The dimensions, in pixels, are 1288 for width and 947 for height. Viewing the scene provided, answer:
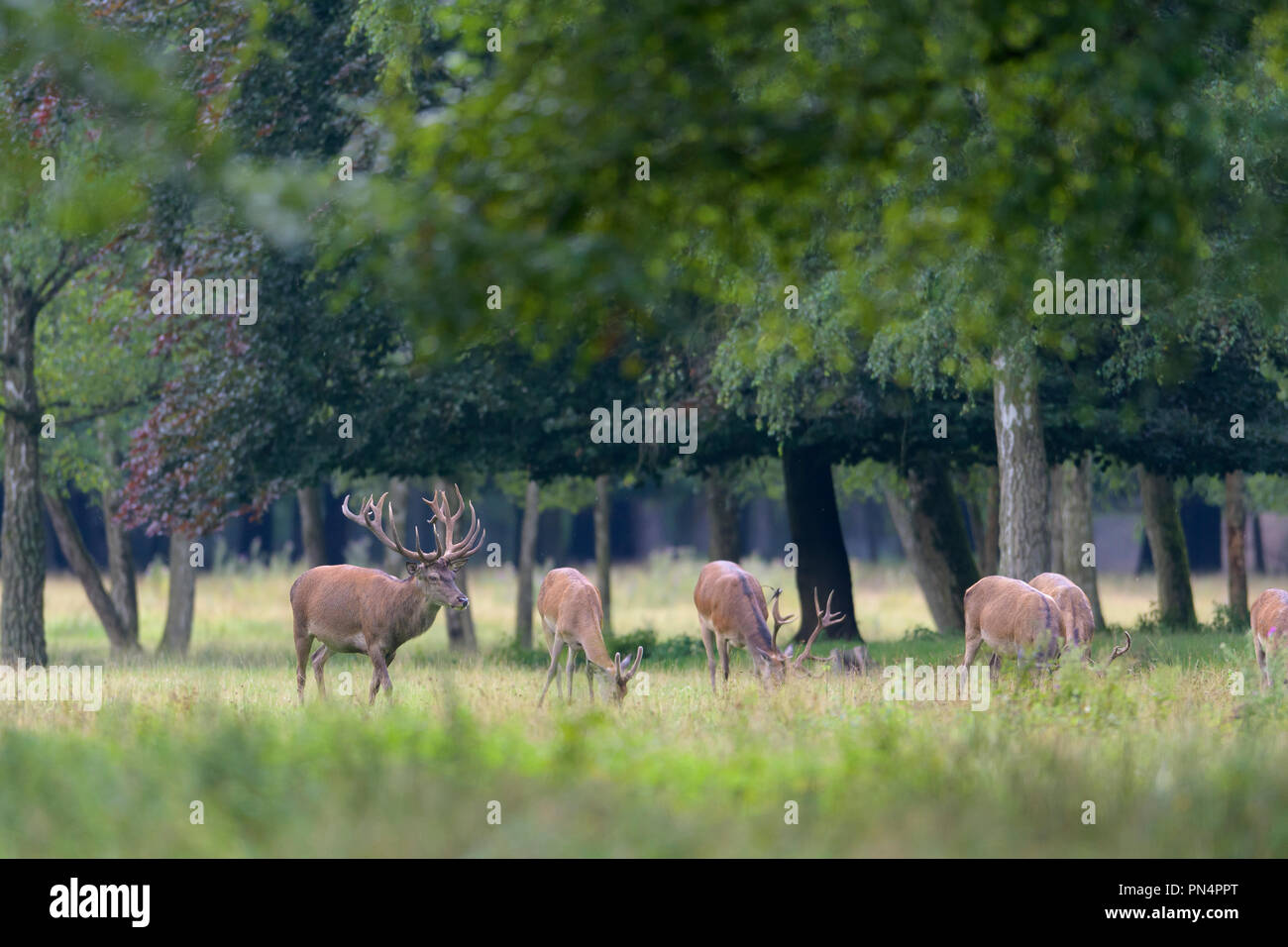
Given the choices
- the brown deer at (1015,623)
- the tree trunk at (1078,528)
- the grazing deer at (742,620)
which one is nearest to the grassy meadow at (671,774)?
the brown deer at (1015,623)

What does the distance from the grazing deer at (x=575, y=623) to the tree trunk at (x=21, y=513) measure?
837 cm

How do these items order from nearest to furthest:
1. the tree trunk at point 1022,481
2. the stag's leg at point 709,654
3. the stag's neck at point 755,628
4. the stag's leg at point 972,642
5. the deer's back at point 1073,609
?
the deer's back at point 1073,609
the stag's neck at point 755,628
the stag's leg at point 972,642
the stag's leg at point 709,654
the tree trunk at point 1022,481

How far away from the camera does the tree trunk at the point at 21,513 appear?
21.3 metres

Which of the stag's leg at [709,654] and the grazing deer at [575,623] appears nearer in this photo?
the grazing deer at [575,623]

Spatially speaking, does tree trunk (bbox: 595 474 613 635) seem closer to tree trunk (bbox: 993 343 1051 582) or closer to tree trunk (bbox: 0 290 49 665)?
tree trunk (bbox: 0 290 49 665)

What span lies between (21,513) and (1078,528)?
15.7 meters

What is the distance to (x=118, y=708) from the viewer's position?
1300cm

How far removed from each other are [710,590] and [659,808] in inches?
339

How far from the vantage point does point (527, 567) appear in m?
30.0

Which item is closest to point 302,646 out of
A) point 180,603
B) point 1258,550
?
point 180,603

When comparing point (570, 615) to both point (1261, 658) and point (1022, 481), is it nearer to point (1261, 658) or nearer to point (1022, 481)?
point (1022, 481)

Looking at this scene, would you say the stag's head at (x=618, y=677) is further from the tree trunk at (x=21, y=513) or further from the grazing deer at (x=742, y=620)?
the tree trunk at (x=21, y=513)
